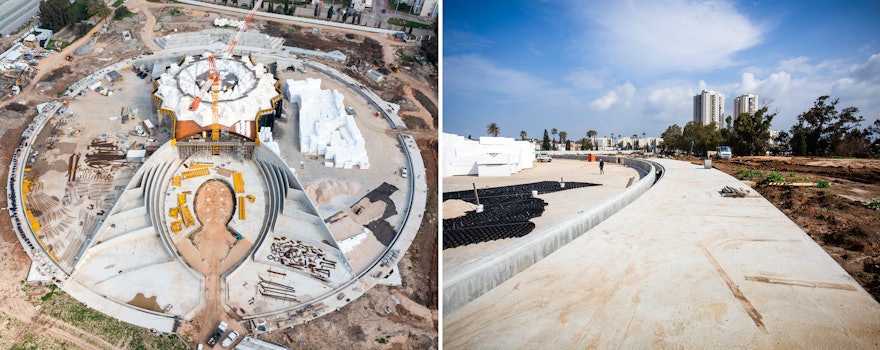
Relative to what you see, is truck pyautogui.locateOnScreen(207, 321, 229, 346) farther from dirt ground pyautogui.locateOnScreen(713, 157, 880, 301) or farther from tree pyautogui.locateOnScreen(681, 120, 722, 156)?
tree pyautogui.locateOnScreen(681, 120, 722, 156)

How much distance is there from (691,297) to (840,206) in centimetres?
101

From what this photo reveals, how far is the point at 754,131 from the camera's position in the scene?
3.22 m

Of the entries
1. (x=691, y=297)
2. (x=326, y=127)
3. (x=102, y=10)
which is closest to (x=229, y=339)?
(x=326, y=127)

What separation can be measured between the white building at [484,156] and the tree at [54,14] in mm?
4515

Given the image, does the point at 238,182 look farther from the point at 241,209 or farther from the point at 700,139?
the point at 700,139

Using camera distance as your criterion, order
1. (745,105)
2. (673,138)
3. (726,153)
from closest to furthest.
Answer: (745,105) → (726,153) → (673,138)

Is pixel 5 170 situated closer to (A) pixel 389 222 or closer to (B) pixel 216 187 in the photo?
(B) pixel 216 187

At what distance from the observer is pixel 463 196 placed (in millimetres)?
3951

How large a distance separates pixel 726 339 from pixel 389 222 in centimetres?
308

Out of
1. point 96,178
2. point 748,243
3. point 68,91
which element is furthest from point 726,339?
point 68,91

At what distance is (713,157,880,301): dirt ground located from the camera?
1.95 m

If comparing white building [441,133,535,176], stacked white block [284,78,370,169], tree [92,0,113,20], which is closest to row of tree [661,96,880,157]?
white building [441,133,535,176]

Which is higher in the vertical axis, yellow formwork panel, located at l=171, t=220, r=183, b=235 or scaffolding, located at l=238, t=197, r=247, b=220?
scaffolding, located at l=238, t=197, r=247, b=220

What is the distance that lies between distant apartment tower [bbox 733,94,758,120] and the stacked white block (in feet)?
11.0
